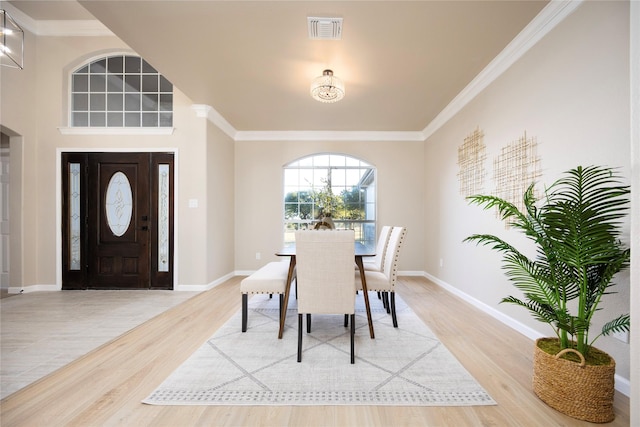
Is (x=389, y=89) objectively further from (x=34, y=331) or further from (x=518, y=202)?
(x=34, y=331)

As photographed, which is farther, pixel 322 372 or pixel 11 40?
pixel 11 40

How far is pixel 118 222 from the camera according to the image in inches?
164

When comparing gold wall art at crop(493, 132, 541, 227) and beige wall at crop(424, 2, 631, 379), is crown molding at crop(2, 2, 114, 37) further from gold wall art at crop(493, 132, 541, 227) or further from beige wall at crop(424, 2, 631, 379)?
gold wall art at crop(493, 132, 541, 227)

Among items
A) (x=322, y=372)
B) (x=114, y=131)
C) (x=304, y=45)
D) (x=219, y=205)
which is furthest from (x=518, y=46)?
(x=114, y=131)

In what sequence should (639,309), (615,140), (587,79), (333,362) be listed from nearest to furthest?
(639,309)
(615,140)
(587,79)
(333,362)

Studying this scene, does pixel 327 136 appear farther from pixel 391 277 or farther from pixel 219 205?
pixel 391 277

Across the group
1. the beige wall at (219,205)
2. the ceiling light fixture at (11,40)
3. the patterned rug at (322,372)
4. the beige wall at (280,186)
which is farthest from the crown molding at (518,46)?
the ceiling light fixture at (11,40)

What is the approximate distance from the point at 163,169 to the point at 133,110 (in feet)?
3.29

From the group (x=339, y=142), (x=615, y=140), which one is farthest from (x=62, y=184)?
(x=615, y=140)

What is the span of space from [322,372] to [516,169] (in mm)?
2405

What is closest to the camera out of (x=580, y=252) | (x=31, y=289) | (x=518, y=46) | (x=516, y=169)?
(x=580, y=252)

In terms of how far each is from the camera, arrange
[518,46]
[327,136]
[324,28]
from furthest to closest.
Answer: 1. [327,136]
2. [518,46]
3. [324,28]

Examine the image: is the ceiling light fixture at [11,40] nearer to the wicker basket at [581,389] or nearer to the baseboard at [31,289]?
the baseboard at [31,289]

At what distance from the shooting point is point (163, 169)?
4191 mm
